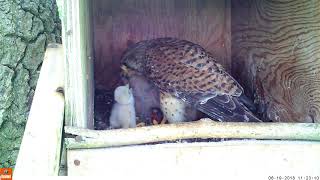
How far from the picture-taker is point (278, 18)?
260 centimetres

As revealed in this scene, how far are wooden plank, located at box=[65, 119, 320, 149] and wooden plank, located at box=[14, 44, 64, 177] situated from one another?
0.22ft

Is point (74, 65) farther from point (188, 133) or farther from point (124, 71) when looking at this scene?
point (124, 71)

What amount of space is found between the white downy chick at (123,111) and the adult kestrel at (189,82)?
0.16 m

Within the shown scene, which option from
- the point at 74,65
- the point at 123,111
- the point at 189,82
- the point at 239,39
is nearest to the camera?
the point at 74,65

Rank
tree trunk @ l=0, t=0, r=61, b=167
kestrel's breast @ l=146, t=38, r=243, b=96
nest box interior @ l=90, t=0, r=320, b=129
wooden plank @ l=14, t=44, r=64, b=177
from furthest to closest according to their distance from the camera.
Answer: tree trunk @ l=0, t=0, r=61, b=167 → kestrel's breast @ l=146, t=38, r=243, b=96 → nest box interior @ l=90, t=0, r=320, b=129 → wooden plank @ l=14, t=44, r=64, b=177

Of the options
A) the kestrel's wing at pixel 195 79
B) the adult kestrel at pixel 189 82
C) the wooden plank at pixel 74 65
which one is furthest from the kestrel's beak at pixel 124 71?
the wooden plank at pixel 74 65

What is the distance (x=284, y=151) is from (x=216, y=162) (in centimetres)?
26

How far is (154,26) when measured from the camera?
3.40 m

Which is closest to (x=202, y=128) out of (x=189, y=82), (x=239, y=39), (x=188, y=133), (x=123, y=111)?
(x=188, y=133)

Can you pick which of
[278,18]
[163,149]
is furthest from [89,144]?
[278,18]

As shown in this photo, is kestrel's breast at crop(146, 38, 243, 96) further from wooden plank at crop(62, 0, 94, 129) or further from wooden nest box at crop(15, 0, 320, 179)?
wooden plank at crop(62, 0, 94, 129)

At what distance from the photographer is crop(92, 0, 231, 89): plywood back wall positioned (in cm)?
333

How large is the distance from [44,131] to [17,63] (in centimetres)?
116

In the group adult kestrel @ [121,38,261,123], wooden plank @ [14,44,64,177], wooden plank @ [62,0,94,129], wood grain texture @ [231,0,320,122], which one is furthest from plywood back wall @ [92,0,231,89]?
wooden plank @ [62,0,94,129]
